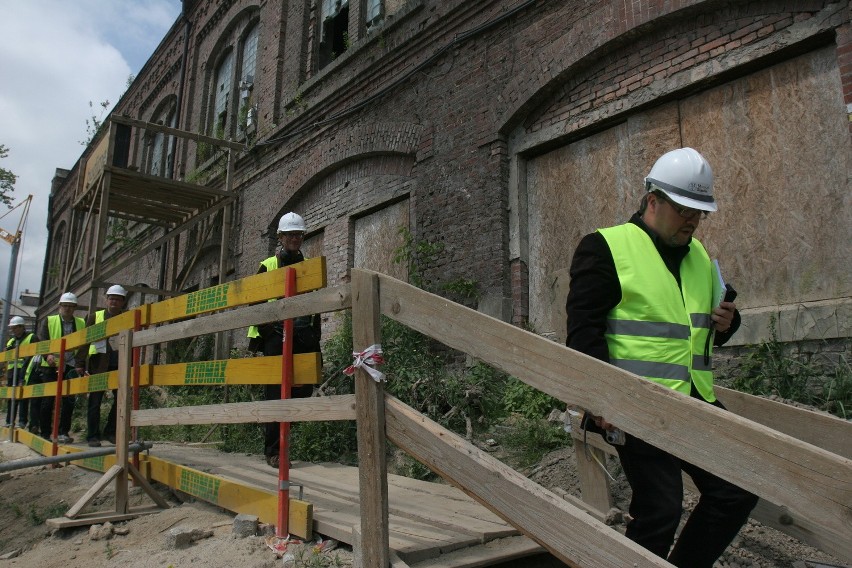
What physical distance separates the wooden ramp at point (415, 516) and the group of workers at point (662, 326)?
0.90 m

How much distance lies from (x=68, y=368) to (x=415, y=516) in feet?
25.0

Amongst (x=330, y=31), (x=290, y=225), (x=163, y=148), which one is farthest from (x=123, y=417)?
(x=163, y=148)

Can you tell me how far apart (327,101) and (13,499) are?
661cm

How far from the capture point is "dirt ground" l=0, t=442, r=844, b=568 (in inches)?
121

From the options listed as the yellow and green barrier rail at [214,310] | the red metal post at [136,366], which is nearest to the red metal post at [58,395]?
the yellow and green barrier rail at [214,310]

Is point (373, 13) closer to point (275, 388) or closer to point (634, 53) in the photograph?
point (634, 53)

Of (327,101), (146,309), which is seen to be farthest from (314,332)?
(327,101)

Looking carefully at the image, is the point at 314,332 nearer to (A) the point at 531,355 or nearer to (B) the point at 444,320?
(B) the point at 444,320

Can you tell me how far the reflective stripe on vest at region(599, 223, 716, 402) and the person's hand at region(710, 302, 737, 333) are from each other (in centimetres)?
13

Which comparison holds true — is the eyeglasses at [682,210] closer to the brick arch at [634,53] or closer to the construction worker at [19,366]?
the brick arch at [634,53]

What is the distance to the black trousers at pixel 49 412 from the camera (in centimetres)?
748

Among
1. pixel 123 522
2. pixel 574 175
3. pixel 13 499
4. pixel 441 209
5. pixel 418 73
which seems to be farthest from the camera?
pixel 418 73

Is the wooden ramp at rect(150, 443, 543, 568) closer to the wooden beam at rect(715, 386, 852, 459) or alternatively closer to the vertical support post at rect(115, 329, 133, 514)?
the vertical support post at rect(115, 329, 133, 514)

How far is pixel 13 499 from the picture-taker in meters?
5.59
